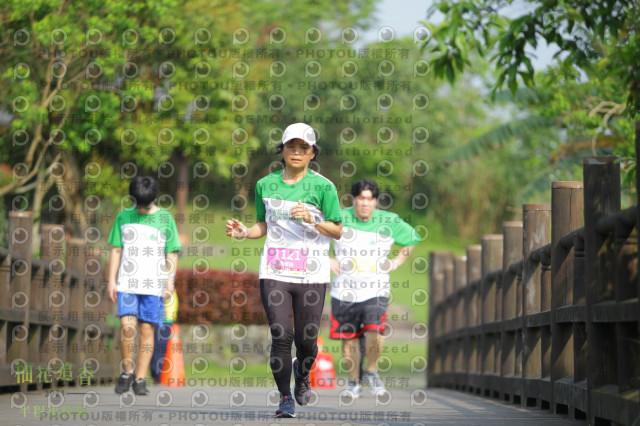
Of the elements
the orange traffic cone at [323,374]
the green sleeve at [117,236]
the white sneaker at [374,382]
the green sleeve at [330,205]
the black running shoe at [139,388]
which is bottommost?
the black running shoe at [139,388]

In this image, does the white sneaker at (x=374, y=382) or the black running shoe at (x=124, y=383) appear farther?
the white sneaker at (x=374, y=382)

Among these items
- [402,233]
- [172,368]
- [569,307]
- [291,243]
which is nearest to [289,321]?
[291,243]

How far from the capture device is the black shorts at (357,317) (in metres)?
11.0

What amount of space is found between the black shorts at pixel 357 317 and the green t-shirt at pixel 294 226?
3.49m

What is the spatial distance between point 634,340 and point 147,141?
46.7ft

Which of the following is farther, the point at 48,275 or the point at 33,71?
the point at 33,71

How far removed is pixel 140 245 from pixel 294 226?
3117mm

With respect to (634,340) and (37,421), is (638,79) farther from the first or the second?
(37,421)

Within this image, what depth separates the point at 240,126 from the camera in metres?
22.1

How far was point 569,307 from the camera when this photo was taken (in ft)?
24.5

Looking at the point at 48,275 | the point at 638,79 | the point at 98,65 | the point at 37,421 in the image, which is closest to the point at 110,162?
the point at 98,65

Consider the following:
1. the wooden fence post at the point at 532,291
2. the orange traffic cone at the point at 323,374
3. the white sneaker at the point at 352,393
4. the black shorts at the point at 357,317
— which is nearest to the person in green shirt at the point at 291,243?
the wooden fence post at the point at 532,291

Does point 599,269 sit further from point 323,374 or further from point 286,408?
point 323,374

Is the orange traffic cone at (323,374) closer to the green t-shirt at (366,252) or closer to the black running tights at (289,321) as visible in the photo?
the green t-shirt at (366,252)
